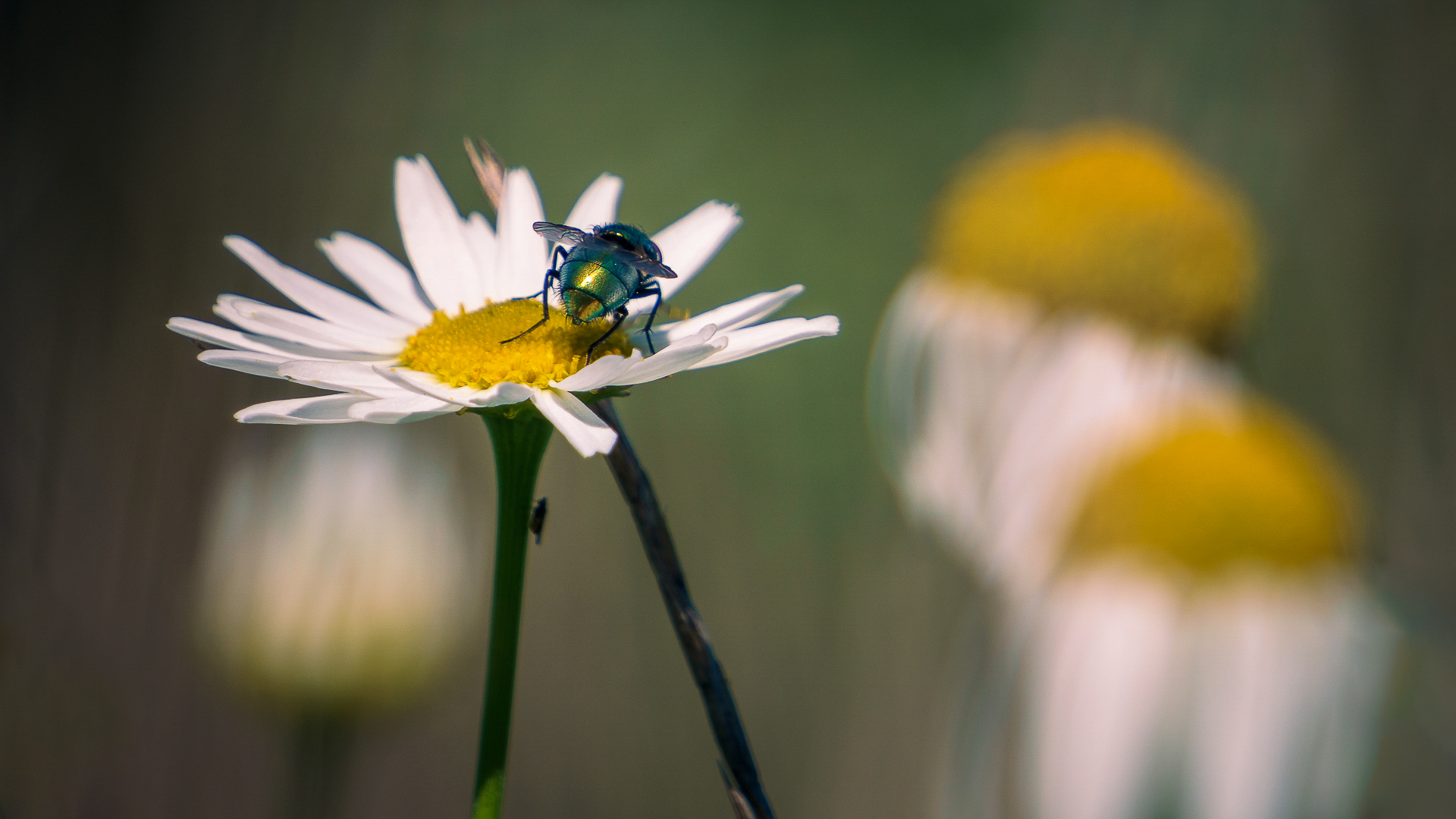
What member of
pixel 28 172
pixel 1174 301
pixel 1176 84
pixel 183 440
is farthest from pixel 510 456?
pixel 1176 84

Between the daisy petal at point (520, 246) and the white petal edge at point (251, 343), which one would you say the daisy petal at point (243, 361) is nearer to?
the white petal edge at point (251, 343)

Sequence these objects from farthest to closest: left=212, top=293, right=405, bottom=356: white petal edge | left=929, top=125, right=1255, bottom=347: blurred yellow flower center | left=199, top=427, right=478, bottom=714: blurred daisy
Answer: left=929, top=125, right=1255, bottom=347: blurred yellow flower center → left=199, top=427, right=478, bottom=714: blurred daisy → left=212, top=293, right=405, bottom=356: white petal edge

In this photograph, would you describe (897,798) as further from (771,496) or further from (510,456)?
(510,456)

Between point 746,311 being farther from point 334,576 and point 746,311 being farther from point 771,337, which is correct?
point 334,576

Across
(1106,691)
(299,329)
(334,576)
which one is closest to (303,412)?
(299,329)

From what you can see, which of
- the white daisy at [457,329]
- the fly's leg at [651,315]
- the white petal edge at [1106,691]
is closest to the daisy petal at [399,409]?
the white daisy at [457,329]

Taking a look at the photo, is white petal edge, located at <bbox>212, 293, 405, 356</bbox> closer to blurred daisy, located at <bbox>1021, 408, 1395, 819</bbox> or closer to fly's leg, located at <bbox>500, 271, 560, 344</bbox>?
fly's leg, located at <bbox>500, 271, 560, 344</bbox>

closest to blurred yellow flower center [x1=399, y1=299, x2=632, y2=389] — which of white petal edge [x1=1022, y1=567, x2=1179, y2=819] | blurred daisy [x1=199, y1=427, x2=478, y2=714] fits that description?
blurred daisy [x1=199, y1=427, x2=478, y2=714]
